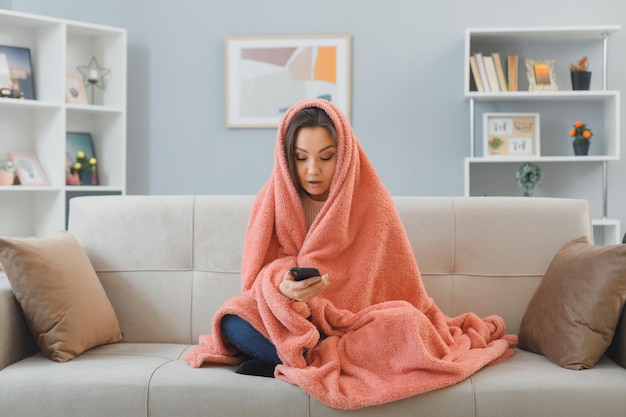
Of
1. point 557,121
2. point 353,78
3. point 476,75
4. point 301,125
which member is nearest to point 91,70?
point 353,78

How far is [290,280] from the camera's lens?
1.90 meters

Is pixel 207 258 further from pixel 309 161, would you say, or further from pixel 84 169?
pixel 84 169

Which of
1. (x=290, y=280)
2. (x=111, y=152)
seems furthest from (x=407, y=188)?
(x=290, y=280)

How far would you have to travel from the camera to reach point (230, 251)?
2436 millimetres

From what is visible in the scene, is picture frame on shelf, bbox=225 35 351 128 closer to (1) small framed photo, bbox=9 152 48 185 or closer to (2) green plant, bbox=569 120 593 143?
(1) small framed photo, bbox=9 152 48 185

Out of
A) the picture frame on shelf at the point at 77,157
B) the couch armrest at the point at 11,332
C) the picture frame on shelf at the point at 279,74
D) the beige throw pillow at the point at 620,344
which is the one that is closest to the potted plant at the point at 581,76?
the picture frame on shelf at the point at 279,74

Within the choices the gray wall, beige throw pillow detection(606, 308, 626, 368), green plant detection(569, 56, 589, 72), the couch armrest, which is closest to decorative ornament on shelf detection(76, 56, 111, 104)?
the gray wall

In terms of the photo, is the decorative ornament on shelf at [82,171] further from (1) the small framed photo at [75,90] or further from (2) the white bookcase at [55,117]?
(1) the small framed photo at [75,90]

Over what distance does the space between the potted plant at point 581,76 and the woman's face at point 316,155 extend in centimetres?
220

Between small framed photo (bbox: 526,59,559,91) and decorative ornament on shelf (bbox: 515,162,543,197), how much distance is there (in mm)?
406

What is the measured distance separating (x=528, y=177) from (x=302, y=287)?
7.71ft

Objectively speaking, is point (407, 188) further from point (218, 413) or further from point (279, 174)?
point (218, 413)

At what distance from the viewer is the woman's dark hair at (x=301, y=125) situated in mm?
2127

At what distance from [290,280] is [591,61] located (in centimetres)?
277
